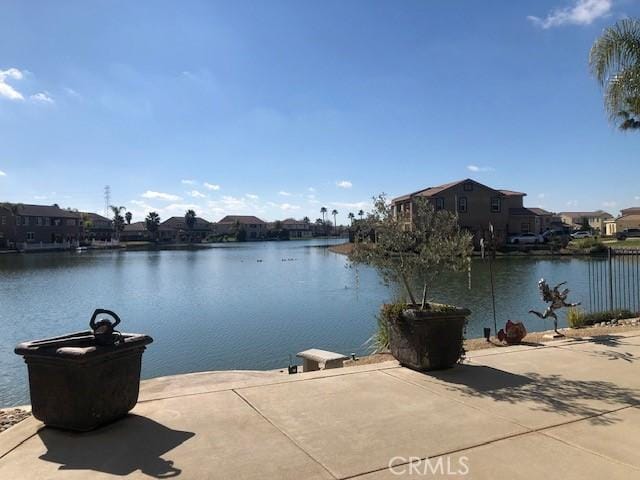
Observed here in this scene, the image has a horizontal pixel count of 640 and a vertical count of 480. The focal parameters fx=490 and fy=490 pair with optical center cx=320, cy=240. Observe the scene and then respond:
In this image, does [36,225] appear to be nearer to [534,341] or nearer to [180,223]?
[180,223]

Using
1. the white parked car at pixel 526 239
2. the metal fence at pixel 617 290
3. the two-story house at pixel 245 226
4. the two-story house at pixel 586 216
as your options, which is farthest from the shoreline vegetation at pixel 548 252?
the two-story house at pixel 245 226

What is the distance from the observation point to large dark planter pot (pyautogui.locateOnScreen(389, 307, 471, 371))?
7172 millimetres

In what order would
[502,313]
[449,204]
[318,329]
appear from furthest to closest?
[449,204] < [502,313] < [318,329]

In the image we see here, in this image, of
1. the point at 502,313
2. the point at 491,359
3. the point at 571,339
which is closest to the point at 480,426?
the point at 491,359

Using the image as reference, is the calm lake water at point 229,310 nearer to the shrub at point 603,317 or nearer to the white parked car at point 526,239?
the shrub at point 603,317

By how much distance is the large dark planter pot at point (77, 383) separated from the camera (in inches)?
183

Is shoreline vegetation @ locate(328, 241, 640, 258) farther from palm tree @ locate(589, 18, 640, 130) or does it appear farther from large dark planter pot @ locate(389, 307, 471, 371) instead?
large dark planter pot @ locate(389, 307, 471, 371)

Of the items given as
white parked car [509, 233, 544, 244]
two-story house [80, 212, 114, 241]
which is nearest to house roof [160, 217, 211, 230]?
two-story house [80, 212, 114, 241]

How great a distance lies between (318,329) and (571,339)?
10116 mm

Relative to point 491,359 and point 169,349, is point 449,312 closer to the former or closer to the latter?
point 491,359

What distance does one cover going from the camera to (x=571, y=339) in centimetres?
971

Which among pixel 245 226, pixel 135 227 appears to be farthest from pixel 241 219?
pixel 135 227

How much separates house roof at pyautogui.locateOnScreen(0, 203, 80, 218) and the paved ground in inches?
4264

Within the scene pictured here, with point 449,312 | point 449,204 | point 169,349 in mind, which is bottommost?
point 169,349
